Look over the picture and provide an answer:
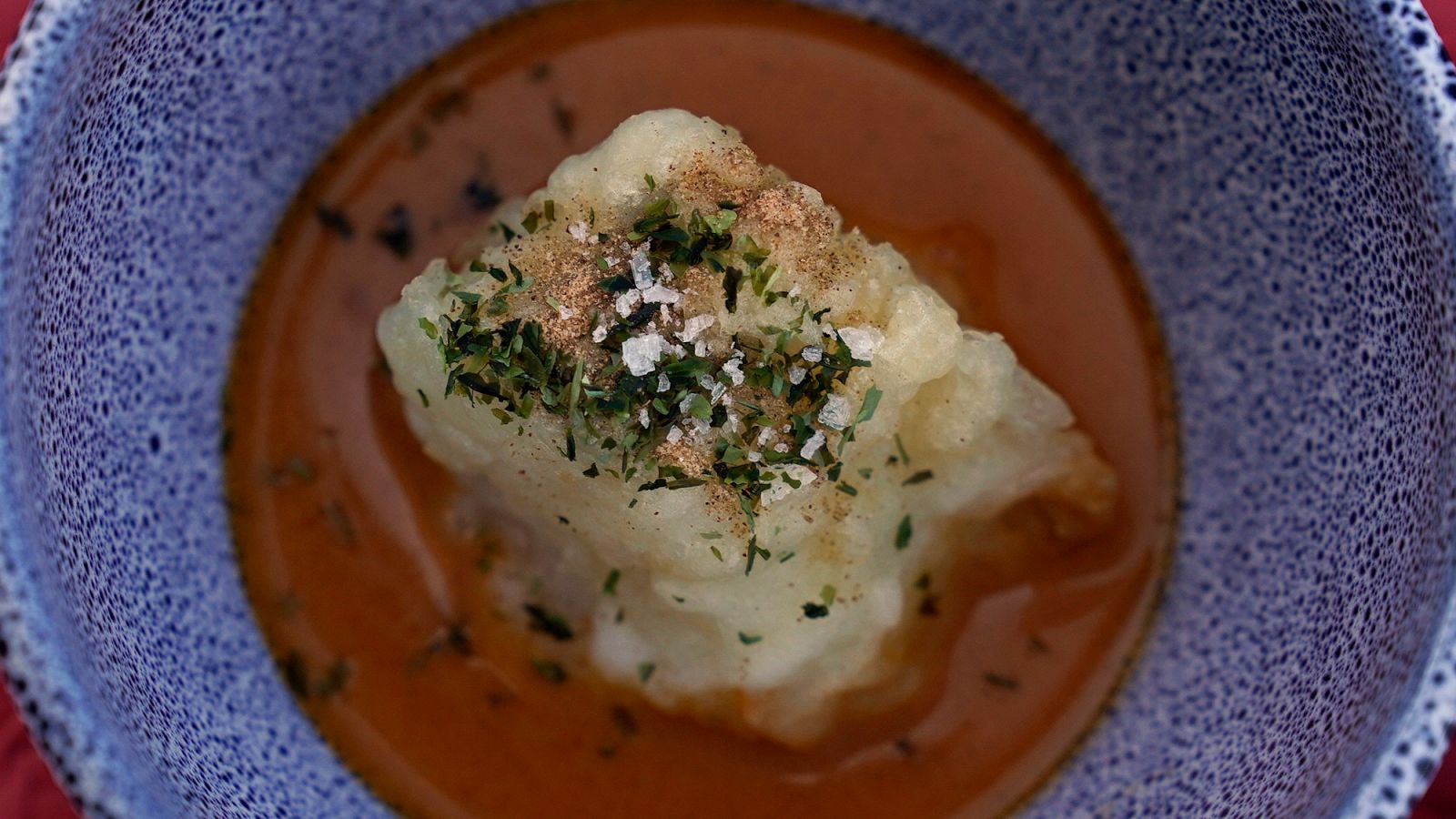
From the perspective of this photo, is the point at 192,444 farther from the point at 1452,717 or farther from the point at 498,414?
the point at 1452,717

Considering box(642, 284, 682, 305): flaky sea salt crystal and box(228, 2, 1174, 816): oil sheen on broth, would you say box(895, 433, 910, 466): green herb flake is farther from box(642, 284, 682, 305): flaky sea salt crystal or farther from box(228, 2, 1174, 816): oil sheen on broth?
box(642, 284, 682, 305): flaky sea salt crystal

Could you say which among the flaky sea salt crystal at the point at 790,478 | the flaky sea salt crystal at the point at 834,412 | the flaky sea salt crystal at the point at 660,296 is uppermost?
the flaky sea salt crystal at the point at 660,296

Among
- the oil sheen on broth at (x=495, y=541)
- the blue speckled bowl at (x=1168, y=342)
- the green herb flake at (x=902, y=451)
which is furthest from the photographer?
the oil sheen on broth at (x=495, y=541)

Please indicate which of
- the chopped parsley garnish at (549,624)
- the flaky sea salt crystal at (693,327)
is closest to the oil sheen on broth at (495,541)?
the chopped parsley garnish at (549,624)

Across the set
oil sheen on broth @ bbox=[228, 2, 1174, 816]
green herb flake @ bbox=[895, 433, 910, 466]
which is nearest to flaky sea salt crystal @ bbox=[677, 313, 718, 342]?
green herb flake @ bbox=[895, 433, 910, 466]

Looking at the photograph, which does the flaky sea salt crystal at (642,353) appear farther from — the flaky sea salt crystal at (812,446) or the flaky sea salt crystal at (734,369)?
the flaky sea salt crystal at (812,446)

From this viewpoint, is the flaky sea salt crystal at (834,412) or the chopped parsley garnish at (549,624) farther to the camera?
the chopped parsley garnish at (549,624)

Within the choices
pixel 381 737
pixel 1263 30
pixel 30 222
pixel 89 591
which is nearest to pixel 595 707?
pixel 381 737

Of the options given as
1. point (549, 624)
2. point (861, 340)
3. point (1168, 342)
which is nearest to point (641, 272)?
point (861, 340)
